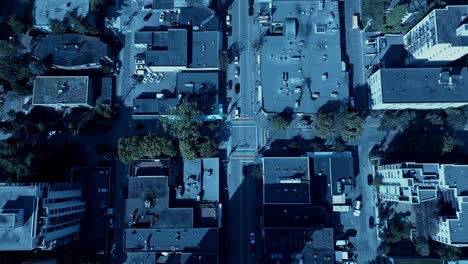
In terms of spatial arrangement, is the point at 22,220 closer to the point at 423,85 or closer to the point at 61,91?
the point at 61,91

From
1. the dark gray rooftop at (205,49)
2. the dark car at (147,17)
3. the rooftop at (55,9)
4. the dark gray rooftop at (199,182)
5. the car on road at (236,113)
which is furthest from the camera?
the dark car at (147,17)

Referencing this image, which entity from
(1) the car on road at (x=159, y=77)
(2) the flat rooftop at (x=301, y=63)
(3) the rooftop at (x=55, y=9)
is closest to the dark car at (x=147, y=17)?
(3) the rooftop at (x=55, y=9)

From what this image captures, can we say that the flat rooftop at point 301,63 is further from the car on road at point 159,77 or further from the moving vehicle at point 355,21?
the car on road at point 159,77

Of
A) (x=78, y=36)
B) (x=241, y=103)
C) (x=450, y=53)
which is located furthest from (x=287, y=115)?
(x=78, y=36)

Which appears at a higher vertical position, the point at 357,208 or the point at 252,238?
the point at 357,208

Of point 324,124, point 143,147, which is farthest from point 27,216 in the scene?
point 324,124

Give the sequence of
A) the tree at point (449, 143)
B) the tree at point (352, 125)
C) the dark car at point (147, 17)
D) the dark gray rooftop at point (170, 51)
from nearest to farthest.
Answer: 1. the tree at point (352, 125)
2. the tree at point (449, 143)
3. the dark gray rooftop at point (170, 51)
4. the dark car at point (147, 17)

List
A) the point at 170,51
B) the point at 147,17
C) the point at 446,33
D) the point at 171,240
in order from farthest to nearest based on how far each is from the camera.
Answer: the point at 147,17 → the point at 170,51 → the point at 171,240 → the point at 446,33
